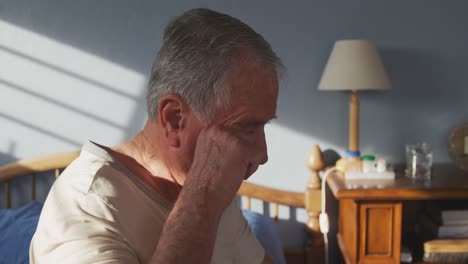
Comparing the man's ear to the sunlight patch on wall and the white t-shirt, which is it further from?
the sunlight patch on wall

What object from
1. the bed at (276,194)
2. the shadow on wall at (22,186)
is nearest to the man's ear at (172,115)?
the bed at (276,194)

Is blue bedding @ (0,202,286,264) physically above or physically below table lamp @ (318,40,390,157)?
below

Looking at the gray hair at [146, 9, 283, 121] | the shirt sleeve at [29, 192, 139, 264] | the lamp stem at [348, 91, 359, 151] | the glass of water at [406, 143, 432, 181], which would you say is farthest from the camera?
the lamp stem at [348, 91, 359, 151]

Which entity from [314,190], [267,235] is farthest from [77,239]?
[314,190]

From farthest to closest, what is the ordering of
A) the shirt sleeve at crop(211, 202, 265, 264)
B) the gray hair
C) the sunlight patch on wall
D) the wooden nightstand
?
the sunlight patch on wall, the wooden nightstand, the shirt sleeve at crop(211, 202, 265, 264), the gray hair

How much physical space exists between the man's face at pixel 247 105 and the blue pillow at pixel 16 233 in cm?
119

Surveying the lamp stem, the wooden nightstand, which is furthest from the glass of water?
the lamp stem

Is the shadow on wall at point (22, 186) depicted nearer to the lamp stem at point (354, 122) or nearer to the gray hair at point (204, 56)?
the lamp stem at point (354, 122)

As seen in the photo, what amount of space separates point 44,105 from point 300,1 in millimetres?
1262

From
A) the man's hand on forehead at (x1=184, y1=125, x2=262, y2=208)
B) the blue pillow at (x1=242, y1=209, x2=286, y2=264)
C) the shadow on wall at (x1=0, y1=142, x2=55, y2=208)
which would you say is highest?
the man's hand on forehead at (x1=184, y1=125, x2=262, y2=208)

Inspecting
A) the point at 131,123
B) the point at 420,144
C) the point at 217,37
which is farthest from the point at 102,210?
the point at 420,144

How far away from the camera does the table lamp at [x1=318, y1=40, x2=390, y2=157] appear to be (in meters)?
1.75

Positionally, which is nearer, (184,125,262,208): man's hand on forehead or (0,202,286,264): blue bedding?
(184,125,262,208): man's hand on forehead

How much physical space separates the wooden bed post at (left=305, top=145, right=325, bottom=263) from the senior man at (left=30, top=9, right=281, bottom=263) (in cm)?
123
